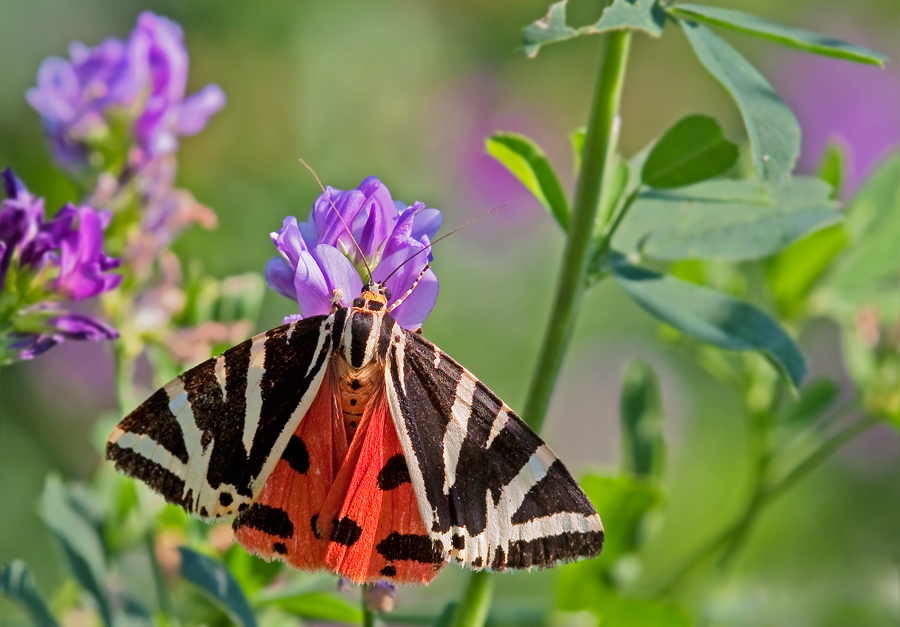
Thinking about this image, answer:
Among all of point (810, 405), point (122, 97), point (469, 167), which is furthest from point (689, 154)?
point (469, 167)

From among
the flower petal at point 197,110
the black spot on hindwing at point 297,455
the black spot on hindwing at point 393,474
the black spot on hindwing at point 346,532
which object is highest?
the flower petal at point 197,110

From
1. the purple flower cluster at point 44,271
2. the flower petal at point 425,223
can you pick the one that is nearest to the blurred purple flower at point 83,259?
the purple flower cluster at point 44,271

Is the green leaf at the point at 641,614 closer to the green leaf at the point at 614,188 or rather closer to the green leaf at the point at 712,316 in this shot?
the green leaf at the point at 712,316

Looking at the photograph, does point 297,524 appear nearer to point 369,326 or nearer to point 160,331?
point 369,326

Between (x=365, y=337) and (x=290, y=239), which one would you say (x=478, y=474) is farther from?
(x=290, y=239)

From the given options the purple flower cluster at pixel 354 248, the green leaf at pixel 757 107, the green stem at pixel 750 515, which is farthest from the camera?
the green stem at pixel 750 515

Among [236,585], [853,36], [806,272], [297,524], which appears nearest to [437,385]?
[297,524]

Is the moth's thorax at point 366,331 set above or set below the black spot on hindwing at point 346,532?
above

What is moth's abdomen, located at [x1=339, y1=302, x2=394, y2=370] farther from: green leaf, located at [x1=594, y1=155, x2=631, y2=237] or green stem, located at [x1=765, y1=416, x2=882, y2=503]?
green stem, located at [x1=765, y1=416, x2=882, y2=503]
